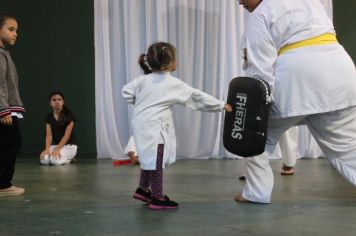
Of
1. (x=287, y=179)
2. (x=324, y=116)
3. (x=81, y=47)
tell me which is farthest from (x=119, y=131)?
(x=324, y=116)

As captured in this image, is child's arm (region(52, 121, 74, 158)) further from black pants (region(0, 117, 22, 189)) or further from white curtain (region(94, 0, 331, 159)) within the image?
black pants (region(0, 117, 22, 189))

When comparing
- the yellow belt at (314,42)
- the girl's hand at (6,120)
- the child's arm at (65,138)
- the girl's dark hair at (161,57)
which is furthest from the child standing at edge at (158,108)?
the child's arm at (65,138)

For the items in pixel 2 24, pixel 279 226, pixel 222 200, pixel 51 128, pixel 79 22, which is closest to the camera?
pixel 279 226

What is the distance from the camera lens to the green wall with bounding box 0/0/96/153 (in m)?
6.29

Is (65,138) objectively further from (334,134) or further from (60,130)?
(334,134)

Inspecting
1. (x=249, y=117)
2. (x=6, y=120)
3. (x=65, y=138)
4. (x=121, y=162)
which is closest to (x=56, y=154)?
(x=65, y=138)

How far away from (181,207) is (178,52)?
3.11m

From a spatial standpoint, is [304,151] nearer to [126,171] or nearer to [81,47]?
[126,171]

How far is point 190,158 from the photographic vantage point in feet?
19.1

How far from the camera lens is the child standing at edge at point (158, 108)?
9.72 feet

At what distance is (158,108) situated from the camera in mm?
2990

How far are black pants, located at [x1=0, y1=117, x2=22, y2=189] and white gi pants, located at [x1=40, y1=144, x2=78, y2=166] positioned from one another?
175 centimetres

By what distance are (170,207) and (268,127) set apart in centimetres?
65

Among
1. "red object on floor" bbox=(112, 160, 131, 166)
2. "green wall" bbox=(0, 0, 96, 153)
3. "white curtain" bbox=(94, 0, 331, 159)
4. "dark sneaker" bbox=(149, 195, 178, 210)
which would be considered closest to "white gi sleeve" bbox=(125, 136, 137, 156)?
"red object on floor" bbox=(112, 160, 131, 166)
